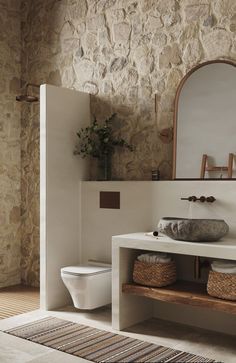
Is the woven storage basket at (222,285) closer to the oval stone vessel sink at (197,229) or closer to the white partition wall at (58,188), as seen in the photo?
the oval stone vessel sink at (197,229)

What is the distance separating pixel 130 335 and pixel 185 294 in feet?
1.85

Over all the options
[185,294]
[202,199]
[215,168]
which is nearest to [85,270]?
[185,294]

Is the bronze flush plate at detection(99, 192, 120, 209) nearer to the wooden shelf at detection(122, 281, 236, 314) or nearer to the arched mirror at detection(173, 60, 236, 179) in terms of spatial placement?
the arched mirror at detection(173, 60, 236, 179)

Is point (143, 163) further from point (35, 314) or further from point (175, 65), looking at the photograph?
point (35, 314)

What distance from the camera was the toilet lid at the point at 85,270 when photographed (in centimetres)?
402

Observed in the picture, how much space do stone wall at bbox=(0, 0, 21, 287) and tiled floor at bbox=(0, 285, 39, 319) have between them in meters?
0.25

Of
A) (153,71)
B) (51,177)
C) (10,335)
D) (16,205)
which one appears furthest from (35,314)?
(153,71)

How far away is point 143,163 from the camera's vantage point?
14.7 feet

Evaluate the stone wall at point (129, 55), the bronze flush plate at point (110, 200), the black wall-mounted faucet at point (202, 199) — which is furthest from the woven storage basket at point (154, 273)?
the stone wall at point (129, 55)

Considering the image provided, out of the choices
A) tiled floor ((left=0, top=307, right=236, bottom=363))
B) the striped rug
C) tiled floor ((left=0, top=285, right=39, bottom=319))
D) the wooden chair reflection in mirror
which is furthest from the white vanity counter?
tiled floor ((left=0, top=285, right=39, bottom=319))

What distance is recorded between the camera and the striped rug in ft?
10.5

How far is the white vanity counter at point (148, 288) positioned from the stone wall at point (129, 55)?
2.79 feet

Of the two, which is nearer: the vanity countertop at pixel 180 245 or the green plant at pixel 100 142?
the vanity countertop at pixel 180 245

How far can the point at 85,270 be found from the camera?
4.14 m
